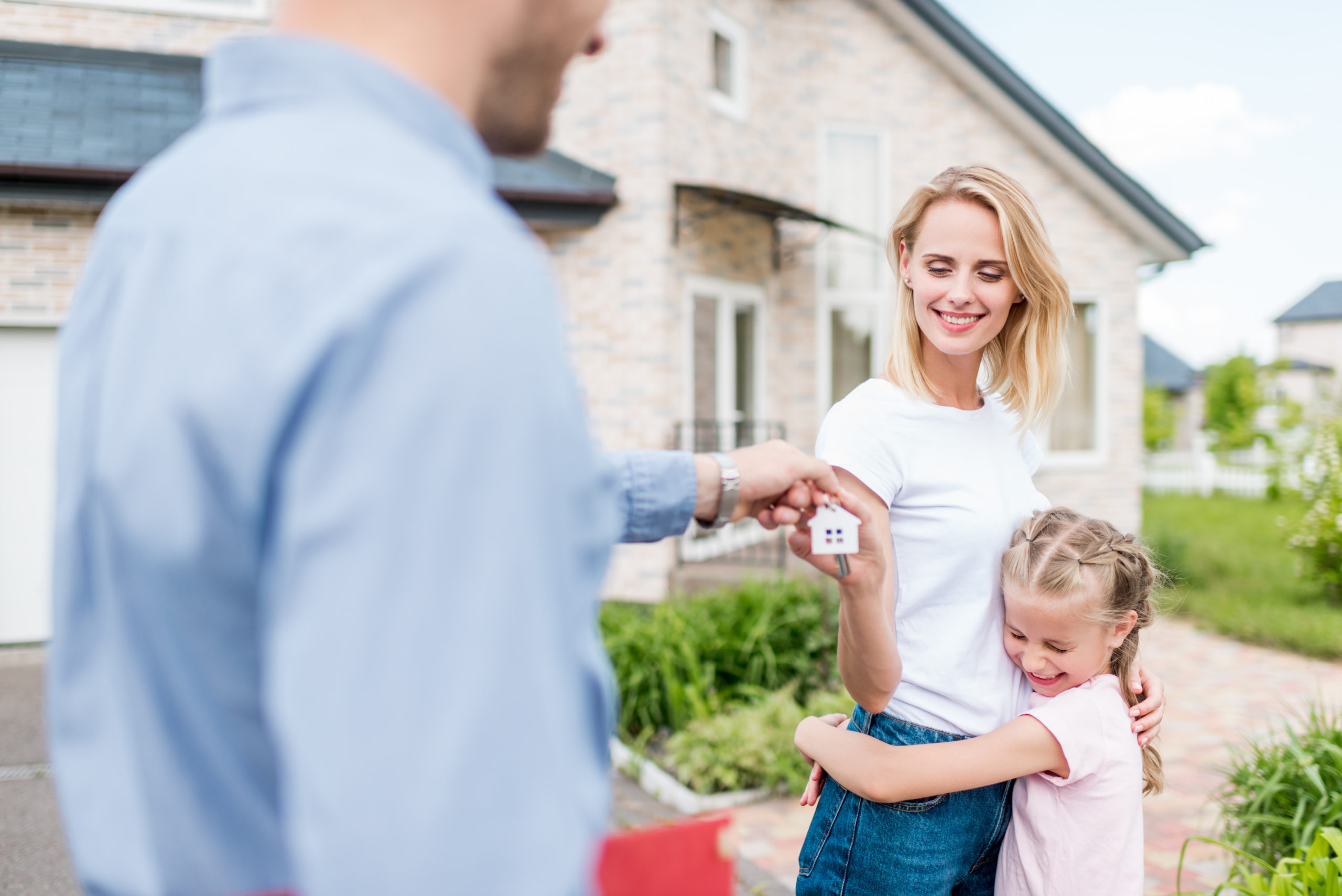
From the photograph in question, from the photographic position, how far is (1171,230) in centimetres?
1118

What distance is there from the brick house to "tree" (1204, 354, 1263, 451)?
23.7 metres

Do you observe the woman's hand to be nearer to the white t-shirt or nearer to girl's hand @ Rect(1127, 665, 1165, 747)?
the white t-shirt

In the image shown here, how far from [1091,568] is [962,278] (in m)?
0.59

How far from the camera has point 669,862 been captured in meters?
0.76

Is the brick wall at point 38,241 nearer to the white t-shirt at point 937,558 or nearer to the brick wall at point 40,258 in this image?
the brick wall at point 40,258

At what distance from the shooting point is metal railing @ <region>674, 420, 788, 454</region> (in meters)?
8.16

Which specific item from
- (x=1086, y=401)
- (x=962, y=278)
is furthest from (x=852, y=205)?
(x=962, y=278)

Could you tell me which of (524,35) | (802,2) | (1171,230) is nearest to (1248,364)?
(1171,230)

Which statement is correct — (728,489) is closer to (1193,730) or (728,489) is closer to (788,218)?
(1193,730)

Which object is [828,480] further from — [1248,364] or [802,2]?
[1248,364]

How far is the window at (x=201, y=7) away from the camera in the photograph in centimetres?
788

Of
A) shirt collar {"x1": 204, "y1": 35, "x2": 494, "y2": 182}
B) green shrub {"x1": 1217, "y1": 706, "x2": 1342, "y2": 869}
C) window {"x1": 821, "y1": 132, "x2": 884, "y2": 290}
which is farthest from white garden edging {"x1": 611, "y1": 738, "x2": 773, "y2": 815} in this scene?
window {"x1": 821, "y1": 132, "x2": 884, "y2": 290}

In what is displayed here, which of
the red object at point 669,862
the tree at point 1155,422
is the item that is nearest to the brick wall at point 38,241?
the red object at point 669,862

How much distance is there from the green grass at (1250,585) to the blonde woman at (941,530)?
4.59m
